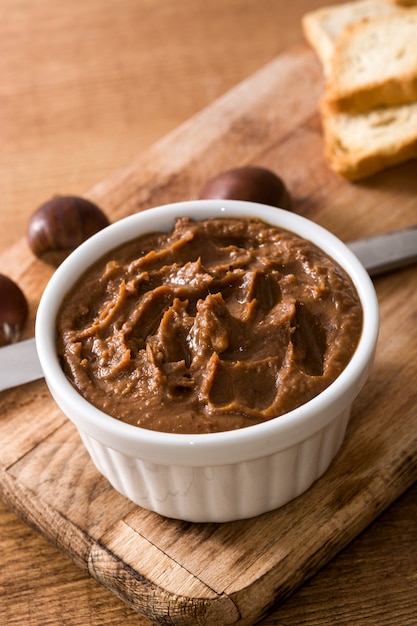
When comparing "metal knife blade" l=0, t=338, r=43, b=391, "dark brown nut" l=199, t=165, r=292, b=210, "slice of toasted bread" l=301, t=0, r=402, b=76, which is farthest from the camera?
"slice of toasted bread" l=301, t=0, r=402, b=76

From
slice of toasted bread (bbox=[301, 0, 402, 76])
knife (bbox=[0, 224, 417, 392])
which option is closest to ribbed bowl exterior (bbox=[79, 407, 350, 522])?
knife (bbox=[0, 224, 417, 392])

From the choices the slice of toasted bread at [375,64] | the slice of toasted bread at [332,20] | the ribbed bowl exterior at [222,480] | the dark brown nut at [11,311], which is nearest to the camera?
the ribbed bowl exterior at [222,480]

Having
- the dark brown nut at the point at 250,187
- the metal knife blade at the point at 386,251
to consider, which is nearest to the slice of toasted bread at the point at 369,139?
the dark brown nut at the point at 250,187

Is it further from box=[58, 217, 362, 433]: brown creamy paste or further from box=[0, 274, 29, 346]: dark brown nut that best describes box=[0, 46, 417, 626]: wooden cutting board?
box=[58, 217, 362, 433]: brown creamy paste

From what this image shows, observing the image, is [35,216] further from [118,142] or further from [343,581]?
[343,581]

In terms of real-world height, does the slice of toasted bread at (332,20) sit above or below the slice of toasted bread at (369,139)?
above

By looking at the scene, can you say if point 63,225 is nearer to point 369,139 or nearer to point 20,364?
point 20,364

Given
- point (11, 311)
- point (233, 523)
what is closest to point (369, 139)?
point (11, 311)

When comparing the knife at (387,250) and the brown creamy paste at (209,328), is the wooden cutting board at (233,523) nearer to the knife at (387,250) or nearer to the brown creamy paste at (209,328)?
the knife at (387,250)
